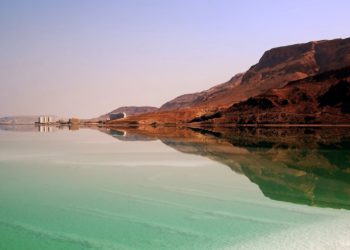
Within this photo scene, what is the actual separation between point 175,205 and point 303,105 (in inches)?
4873

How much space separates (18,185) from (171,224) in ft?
35.7

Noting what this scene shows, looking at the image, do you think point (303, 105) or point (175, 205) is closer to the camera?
point (175, 205)

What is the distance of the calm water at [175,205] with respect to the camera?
12125 millimetres

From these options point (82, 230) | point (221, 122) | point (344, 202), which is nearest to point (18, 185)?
point (82, 230)

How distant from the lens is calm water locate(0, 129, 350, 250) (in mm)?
12125

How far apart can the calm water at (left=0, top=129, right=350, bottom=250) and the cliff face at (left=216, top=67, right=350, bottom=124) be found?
97.5 metres

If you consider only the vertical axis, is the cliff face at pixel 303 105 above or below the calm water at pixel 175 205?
above

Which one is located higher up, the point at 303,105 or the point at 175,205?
the point at 303,105

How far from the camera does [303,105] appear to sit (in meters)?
133

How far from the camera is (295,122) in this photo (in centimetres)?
12444

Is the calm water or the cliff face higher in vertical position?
the cliff face

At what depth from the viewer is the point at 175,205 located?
1672cm

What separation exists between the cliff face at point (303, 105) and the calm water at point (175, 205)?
97.5 meters

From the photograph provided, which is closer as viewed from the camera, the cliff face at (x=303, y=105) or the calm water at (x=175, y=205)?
the calm water at (x=175, y=205)
